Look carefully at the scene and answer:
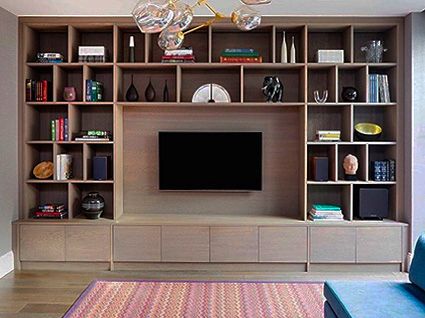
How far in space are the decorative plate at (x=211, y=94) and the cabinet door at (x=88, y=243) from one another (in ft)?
5.39

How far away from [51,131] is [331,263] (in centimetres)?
324

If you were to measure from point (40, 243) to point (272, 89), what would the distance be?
2826 mm

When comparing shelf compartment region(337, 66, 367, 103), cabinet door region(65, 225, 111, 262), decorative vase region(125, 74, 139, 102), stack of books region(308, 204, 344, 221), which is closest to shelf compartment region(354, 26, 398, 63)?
shelf compartment region(337, 66, 367, 103)

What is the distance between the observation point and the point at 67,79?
541 cm

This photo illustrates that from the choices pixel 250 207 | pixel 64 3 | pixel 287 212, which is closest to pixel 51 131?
pixel 64 3

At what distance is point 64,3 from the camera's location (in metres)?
4.54

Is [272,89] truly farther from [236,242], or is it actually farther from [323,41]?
[236,242]

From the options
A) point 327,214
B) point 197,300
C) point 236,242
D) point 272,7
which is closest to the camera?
point 197,300

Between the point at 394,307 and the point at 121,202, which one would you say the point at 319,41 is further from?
the point at 394,307

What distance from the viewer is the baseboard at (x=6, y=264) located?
15.4 feet

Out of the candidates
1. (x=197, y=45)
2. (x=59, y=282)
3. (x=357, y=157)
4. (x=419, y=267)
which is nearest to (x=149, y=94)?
(x=197, y=45)

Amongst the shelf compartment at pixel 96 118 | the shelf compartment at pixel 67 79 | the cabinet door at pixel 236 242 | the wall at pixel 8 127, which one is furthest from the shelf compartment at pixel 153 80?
the cabinet door at pixel 236 242

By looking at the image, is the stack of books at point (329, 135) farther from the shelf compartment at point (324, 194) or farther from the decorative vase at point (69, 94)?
the decorative vase at point (69, 94)

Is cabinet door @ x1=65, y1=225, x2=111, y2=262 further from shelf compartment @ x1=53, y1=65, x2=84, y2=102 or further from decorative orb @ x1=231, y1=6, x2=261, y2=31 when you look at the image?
decorative orb @ x1=231, y1=6, x2=261, y2=31
